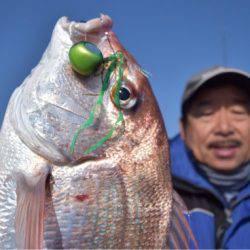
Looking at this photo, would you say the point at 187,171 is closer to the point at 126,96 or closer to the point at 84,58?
the point at 126,96

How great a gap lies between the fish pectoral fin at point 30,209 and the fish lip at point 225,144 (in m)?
3.11

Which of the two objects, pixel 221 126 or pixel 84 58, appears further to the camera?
pixel 221 126

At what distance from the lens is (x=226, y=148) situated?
15.9ft

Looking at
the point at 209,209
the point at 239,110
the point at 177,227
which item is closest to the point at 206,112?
the point at 239,110

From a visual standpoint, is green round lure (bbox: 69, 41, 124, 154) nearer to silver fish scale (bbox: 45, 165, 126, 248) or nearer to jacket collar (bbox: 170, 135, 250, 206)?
silver fish scale (bbox: 45, 165, 126, 248)

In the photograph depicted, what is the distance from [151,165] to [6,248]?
0.70m

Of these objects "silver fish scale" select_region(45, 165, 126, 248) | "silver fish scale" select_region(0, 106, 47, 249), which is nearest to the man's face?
"silver fish scale" select_region(45, 165, 126, 248)

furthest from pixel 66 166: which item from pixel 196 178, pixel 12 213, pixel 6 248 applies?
pixel 196 178

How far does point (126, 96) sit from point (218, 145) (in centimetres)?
283

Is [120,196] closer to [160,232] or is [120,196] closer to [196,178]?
[160,232]

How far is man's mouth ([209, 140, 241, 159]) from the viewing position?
15.9 feet

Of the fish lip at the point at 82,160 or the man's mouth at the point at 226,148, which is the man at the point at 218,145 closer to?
the man's mouth at the point at 226,148

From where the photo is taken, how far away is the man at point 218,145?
4797 mm

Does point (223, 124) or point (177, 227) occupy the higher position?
point (223, 124)
